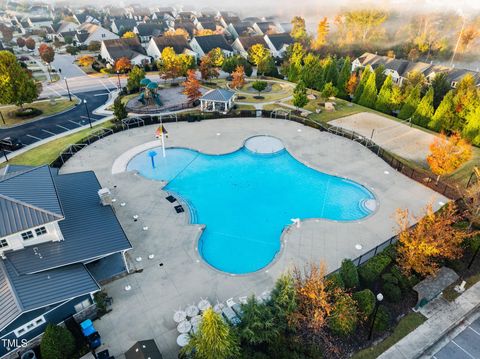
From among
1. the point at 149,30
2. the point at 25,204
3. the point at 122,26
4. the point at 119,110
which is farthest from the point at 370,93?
the point at 122,26

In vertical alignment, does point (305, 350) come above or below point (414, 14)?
below

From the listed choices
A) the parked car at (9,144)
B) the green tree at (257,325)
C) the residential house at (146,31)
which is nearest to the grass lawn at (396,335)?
the green tree at (257,325)

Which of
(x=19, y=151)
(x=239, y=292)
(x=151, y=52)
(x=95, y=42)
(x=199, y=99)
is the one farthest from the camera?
(x=95, y=42)

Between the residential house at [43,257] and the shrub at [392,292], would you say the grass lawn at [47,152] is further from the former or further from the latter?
the shrub at [392,292]

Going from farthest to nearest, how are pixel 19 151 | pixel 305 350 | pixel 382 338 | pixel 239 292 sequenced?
1. pixel 19 151
2. pixel 239 292
3. pixel 382 338
4. pixel 305 350

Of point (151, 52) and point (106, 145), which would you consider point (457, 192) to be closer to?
point (106, 145)

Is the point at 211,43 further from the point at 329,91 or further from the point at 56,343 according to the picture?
the point at 56,343

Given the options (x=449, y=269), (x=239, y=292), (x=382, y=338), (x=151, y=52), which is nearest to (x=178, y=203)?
(x=239, y=292)
